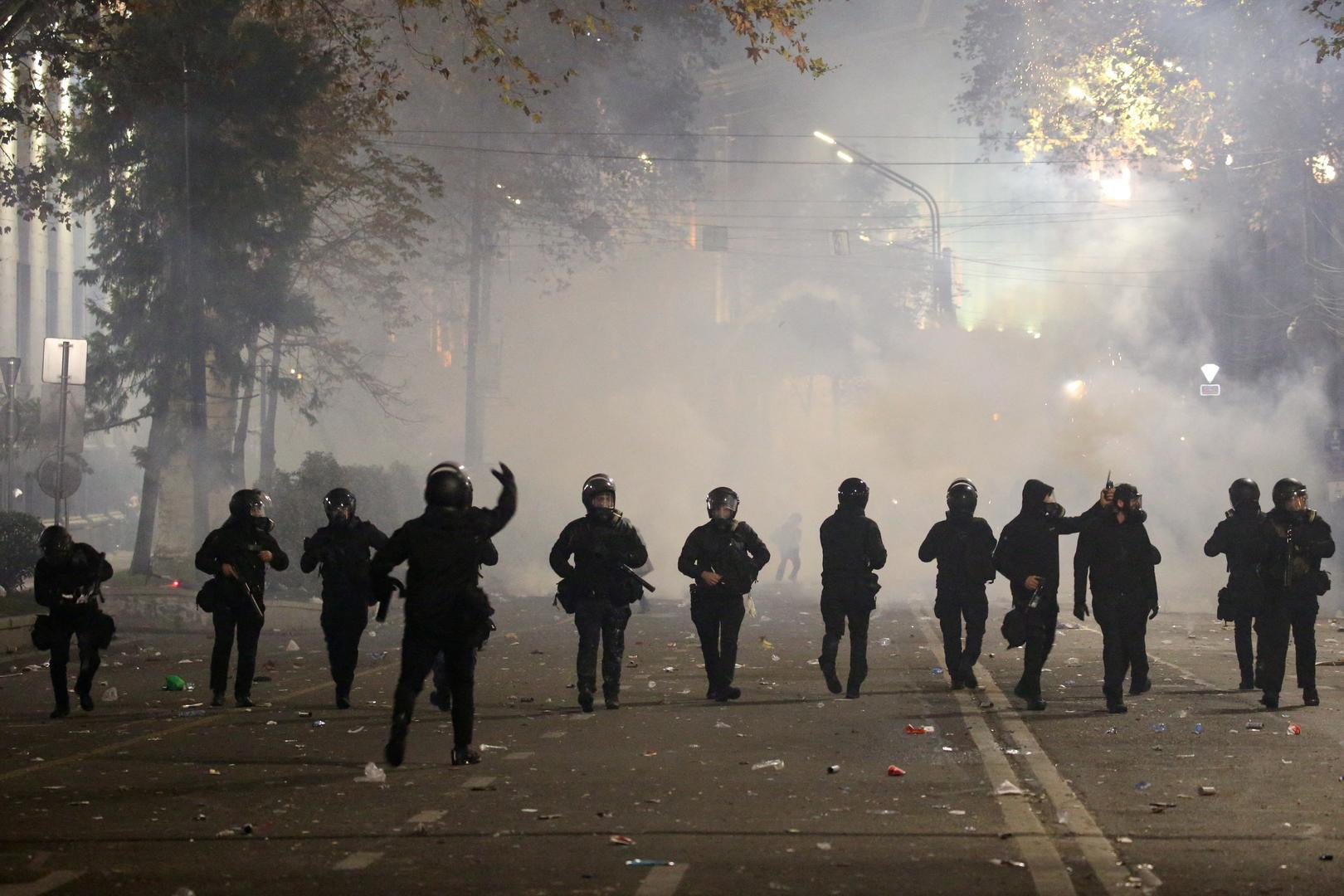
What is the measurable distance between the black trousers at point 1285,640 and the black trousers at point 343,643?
253 inches

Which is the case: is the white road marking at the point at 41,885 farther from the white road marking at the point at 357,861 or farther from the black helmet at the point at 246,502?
the black helmet at the point at 246,502

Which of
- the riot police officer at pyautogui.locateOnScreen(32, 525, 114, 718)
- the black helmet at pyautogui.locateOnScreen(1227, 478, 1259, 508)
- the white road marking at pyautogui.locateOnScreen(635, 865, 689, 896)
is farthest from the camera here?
the black helmet at pyautogui.locateOnScreen(1227, 478, 1259, 508)

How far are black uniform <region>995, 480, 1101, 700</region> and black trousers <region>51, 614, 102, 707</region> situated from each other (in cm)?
652

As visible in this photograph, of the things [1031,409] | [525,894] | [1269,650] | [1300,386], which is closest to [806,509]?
[1031,409]

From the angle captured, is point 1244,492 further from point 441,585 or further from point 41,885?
point 41,885

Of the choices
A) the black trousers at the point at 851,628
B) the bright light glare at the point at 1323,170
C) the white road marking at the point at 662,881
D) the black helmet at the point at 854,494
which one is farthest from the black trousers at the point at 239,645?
the bright light glare at the point at 1323,170

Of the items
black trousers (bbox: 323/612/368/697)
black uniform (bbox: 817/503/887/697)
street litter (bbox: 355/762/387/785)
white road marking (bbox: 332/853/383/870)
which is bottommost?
street litter (bbox: 355/762/387/785)

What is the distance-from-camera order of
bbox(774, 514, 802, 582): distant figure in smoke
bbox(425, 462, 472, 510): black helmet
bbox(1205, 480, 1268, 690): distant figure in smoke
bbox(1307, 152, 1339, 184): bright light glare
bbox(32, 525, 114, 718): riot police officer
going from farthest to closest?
bbox(774, 514, 802, 582): distant figure in smoke, bbox(1307, 152, 1339, 184): bright light glare, bbox(1205, 480, 1268, 690): distant figure in smoke, bbox(32, 525, 114, 718): riot police officer, bbox(425, 462, 472, 510): black helmet

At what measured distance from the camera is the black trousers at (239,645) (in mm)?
11461

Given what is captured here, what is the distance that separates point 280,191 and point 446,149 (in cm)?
1444

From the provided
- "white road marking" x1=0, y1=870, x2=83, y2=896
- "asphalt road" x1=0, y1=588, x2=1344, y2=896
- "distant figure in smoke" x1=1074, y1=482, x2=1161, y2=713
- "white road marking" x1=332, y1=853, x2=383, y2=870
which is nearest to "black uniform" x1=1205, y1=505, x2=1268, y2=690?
"asphalt road" x1=0, y1=588, x2=1344, y2=896

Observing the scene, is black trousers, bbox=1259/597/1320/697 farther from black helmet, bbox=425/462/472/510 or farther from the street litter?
the street litter

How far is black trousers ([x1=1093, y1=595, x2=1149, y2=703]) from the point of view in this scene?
11078 millimetres

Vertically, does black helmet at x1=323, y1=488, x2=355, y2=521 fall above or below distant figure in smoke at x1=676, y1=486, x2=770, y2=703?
above
